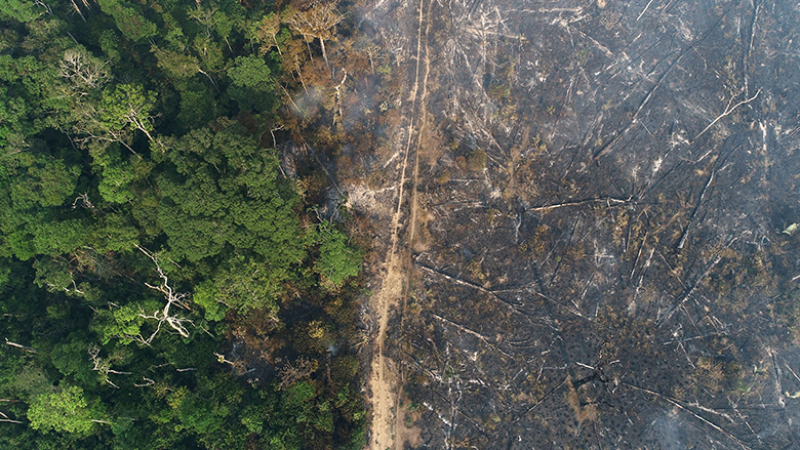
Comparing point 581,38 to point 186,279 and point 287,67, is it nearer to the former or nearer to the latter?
point 287,67

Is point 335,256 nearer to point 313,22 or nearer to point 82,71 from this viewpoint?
point 313,22

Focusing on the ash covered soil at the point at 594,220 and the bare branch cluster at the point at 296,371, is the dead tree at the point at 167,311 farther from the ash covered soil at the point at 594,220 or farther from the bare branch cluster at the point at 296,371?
the ash covered soil at the point at 594,220

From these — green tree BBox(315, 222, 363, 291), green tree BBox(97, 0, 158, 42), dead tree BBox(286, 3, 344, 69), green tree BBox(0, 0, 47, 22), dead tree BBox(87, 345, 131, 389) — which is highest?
green tree BBox(0, 0, 47, 22)

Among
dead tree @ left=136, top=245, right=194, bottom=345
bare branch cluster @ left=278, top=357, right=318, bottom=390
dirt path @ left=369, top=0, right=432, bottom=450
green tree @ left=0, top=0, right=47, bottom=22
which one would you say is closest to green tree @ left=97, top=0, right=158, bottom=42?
green tree @ left=0, top=0, right=47, bottom=22

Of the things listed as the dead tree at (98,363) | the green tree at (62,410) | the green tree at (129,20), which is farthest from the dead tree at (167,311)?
the green tree at (129,20)

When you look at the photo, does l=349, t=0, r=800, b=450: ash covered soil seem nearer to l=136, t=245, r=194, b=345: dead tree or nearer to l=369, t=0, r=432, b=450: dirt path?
l=369, t=0, r=432, b=450: dirt path

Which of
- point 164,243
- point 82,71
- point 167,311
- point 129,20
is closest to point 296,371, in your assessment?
point 167,311
